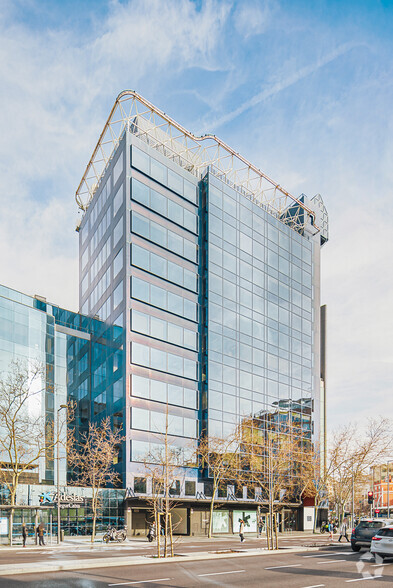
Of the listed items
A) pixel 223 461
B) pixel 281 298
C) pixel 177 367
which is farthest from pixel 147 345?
pixel 281 298

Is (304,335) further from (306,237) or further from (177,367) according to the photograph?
(177,367)

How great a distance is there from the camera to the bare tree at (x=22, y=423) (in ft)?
157

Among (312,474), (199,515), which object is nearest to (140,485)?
(199,515)

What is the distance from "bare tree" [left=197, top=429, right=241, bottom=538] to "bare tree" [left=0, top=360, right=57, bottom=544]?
55.6ft

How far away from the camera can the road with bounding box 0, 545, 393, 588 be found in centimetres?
1786

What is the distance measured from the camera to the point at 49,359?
61562mm

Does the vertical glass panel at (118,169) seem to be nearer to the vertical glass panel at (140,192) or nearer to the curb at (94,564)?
the vertical glass panel at (140,192)

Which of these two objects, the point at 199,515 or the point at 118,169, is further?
the point at 118,169

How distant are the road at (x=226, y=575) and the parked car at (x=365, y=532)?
7145 mm

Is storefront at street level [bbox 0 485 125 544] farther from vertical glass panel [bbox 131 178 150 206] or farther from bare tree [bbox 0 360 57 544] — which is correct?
vertical glass panel [bbox 131 178 150 206]

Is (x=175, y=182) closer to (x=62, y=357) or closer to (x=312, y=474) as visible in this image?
(x=62, y=357)

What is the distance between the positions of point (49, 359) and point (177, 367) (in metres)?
14.0

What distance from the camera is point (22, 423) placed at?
172ft

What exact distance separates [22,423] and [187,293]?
24.3m
